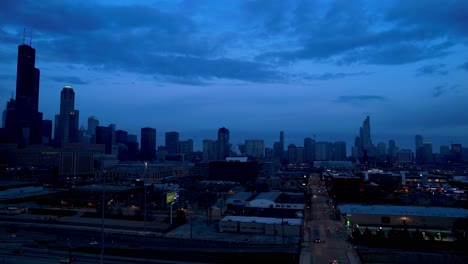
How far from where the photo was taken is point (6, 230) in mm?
36344

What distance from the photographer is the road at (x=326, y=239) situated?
28.8 metres

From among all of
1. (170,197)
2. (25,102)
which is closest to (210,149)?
(25,102)

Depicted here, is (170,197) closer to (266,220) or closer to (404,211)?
(266,220)

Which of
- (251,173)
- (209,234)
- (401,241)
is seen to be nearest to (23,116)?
(251,173)

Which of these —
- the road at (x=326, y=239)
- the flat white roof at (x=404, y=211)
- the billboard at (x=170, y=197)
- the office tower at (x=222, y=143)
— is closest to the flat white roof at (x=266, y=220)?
the road at (x=326, y=239)

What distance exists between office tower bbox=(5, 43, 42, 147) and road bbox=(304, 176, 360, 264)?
16346cm

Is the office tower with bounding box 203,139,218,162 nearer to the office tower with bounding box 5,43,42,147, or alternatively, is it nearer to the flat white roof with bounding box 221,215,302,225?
the office tower with bounding box 5,43,42,147

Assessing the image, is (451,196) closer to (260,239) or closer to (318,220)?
(318,220)

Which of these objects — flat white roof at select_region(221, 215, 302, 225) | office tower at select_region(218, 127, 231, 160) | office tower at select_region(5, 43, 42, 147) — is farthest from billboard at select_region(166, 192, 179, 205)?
office tower at select_region(5, 43, 42, 147)

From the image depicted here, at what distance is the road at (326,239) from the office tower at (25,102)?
163457mm

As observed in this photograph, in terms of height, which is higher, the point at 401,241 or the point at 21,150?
the point at 21,150

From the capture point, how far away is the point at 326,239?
35.6m

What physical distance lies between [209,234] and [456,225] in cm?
2440

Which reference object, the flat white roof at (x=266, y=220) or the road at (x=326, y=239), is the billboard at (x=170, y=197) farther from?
the road at (x=326, y=239)
